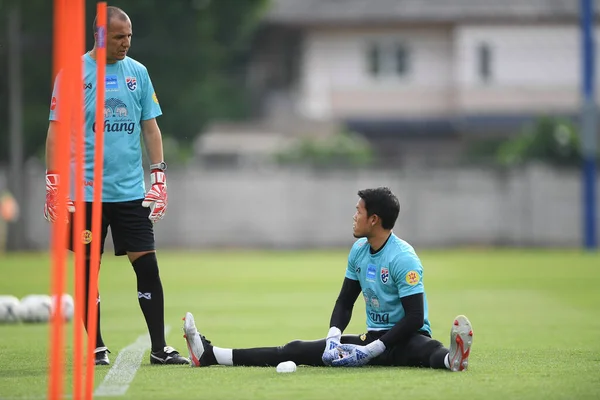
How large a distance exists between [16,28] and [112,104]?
86.9 ft

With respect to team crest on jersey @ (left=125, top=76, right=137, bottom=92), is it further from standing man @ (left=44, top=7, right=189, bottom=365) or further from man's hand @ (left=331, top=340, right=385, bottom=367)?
man's hand @ (left=331, top=340, right=385, bottom=367)

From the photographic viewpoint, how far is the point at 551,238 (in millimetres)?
34594

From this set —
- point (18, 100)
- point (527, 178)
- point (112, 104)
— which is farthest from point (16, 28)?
point (112, 104)

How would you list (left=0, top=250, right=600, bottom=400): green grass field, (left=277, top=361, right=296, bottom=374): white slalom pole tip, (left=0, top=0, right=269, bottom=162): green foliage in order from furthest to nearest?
(left=0, top=0, right=269, bottom=162): green foliage < (left=277, top=361, right=296, bottom=374): white slalom pole tip < (left=0, top=250, right=600, bottom=400): green grass field

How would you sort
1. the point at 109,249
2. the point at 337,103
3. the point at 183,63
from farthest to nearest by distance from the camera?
the point at 337,103 < the point at 183,63 < the point at 109,249

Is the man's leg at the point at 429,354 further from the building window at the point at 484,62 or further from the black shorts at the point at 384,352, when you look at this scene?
the building window at the point at 484,62

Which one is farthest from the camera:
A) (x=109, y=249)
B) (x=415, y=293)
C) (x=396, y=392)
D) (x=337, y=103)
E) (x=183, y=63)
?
(x=337, y=103)

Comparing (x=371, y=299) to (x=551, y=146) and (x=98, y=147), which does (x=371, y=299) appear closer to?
(x=98, y=147)

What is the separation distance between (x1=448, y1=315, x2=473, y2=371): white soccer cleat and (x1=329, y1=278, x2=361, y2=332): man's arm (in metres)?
0.77

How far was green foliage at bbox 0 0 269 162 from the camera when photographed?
36.7m

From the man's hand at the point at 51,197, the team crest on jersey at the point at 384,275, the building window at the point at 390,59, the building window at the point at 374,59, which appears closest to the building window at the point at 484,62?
the building window at the point at 390,59

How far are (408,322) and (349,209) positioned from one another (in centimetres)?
2615

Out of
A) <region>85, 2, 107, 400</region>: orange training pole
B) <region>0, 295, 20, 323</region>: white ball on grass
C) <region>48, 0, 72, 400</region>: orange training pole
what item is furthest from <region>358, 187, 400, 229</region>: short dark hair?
<region>0, 295, 20, 323</region>: white ball on grass

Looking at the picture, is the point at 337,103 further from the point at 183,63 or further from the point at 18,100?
the point at 18,100
